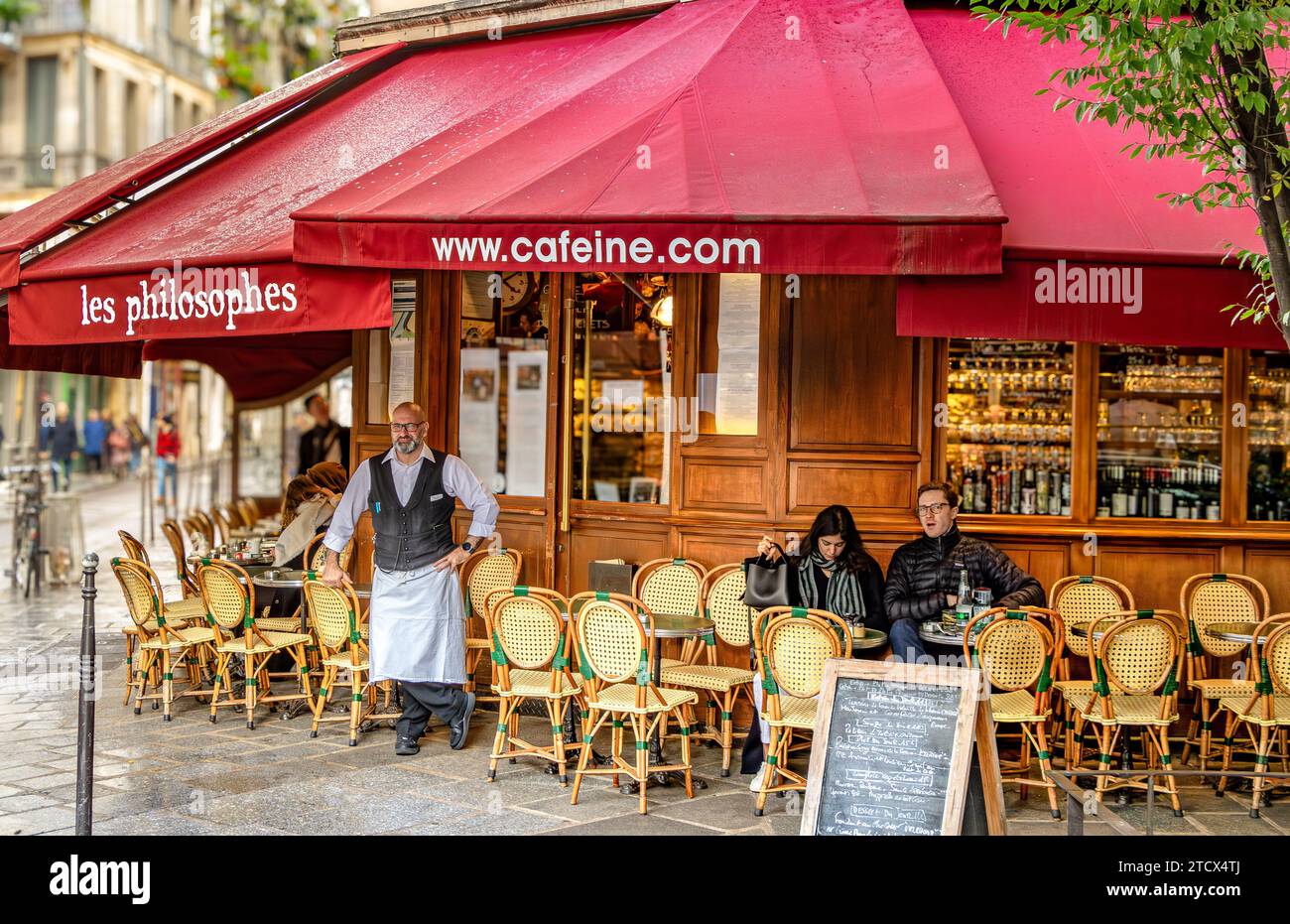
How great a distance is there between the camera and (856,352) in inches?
331

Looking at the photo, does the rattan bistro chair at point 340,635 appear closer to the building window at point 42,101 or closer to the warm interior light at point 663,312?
the warm interior light at point 663,312

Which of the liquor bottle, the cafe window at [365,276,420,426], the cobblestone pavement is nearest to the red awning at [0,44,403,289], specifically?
the cafe window at [365,276,420,426]

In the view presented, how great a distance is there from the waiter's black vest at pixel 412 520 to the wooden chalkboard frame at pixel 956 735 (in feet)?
10.1

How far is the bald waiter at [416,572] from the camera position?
7648 millimetres

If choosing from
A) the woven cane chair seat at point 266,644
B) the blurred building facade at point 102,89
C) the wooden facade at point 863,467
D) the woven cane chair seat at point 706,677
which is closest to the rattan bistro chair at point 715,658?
the woven cane chair seat at point 706,677

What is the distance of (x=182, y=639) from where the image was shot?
8648mm

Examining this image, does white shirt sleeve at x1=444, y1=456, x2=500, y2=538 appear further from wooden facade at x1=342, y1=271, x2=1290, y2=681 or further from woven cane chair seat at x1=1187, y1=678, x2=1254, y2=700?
woven cane chair seat at x1=1187, y1=678, x2=1254, y2=700

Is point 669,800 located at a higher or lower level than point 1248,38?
lower

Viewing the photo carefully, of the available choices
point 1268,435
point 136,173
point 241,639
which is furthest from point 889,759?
point 136,173

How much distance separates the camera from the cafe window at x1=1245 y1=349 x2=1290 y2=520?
8758 millimetres

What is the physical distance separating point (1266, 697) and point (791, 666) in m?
2.58

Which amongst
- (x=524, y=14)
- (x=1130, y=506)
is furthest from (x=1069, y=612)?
(x=524, y=14)
